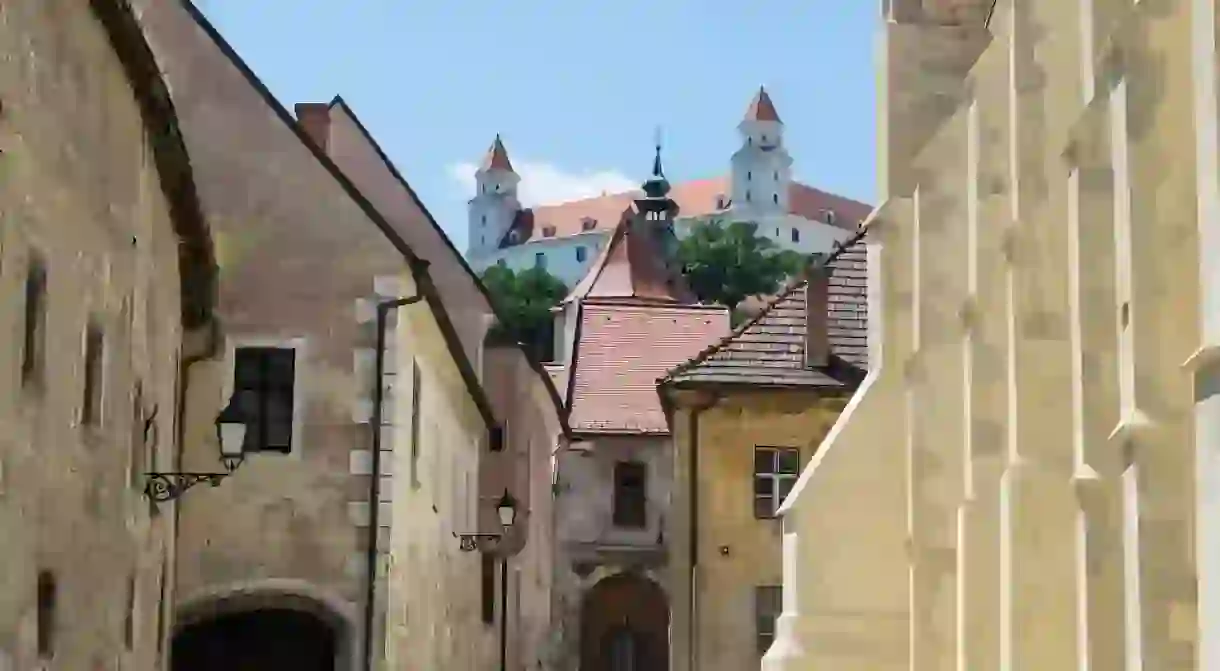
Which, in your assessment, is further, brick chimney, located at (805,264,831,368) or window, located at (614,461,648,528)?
window, located at (614,461,648,528)

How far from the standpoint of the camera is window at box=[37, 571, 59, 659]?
13133 mm

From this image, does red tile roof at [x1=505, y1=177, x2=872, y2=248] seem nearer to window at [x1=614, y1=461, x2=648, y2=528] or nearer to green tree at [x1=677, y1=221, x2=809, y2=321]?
green tree at [x1=677, y1=221, x2=809, y2=321]

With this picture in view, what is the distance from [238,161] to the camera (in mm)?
21672

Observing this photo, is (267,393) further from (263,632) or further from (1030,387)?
(1030,387)

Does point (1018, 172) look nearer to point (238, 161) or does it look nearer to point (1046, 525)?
point (1046, 525)

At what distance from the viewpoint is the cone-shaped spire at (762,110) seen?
14538 cm

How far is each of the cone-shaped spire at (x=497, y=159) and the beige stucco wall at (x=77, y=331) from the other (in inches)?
5268

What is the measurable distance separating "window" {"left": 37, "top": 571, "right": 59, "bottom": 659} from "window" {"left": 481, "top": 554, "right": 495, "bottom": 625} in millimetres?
20356

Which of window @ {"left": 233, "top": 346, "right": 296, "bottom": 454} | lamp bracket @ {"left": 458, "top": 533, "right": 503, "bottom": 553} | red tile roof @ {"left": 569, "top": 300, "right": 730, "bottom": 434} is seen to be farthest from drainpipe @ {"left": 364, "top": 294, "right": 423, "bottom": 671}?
red tile roof @ {"left": 569, "top": 300, "right": 730, "bottom": 434}

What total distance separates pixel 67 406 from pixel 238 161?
8.47 meters

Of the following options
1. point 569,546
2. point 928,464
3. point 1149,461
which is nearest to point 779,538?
point 928,464

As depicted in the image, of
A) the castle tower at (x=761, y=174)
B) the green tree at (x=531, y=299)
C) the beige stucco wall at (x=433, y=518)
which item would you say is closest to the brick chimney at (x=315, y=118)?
the beige stucco wall at (x=433, y=518)

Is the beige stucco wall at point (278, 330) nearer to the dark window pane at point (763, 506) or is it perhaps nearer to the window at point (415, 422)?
the window at point (415, 422)

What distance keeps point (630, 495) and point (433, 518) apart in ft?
89.0
